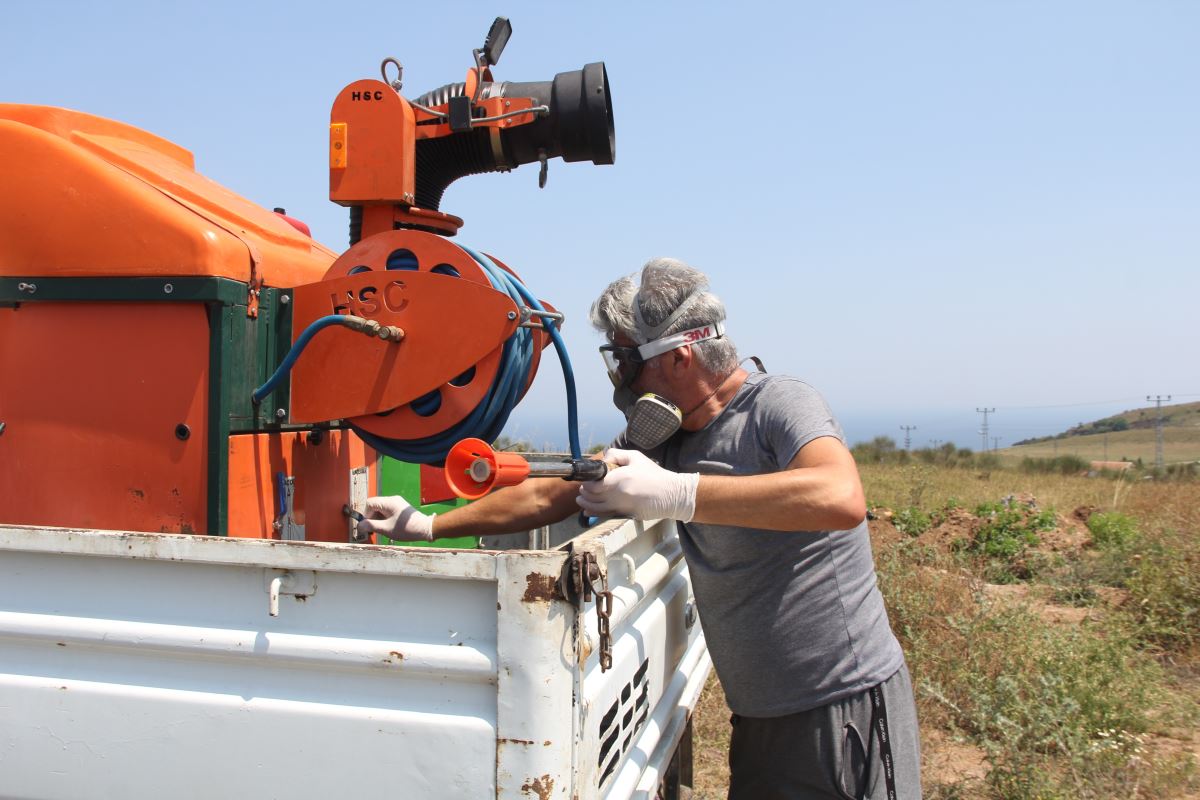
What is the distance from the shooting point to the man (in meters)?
2.29

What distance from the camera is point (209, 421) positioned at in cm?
224

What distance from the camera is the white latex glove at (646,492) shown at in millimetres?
→ 2039

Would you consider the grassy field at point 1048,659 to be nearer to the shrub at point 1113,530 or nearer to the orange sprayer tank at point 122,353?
the shrub at point 1113,530

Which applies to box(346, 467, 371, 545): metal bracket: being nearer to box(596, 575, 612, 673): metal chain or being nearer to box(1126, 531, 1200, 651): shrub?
box(596, 575, 612, 673): metal chain

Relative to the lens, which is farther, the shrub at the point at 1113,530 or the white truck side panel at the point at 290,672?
the shrub at the point at 1113,530

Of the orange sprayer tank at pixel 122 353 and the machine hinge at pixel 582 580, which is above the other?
the orange sprayer tank at pixel 122 353

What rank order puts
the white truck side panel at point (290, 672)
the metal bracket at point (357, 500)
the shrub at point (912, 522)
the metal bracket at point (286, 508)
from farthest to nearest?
the shrub at point (912, 522) < the metal bracket at point (357, 500) < the metal bracket at point (286, 508) < the white truck side panel at point (290, 672)

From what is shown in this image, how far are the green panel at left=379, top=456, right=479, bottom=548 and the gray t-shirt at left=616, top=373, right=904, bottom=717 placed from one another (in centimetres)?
112

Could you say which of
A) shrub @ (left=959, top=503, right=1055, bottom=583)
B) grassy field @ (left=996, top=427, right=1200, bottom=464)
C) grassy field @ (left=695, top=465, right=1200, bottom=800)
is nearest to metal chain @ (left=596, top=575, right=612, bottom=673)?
grassy field @ (left=695, top=465, right=1200, bottom=800)

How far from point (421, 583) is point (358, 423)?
0.97 meters

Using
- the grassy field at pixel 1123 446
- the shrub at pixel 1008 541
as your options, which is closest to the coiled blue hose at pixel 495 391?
the shrub at pixel 1008 541

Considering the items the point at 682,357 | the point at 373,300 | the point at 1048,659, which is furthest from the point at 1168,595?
the point at 373,300

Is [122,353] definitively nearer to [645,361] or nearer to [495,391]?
[495,391]

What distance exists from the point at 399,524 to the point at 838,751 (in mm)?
1391
